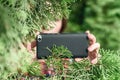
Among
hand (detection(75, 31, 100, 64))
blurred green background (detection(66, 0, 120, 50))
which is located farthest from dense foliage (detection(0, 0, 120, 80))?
blurred green background (detection(66, 0, 120, 50))

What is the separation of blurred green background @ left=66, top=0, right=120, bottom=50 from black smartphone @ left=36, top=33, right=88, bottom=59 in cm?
292

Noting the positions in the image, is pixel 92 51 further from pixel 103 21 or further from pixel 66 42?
pixel 103 21

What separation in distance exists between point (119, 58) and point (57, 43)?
Answer: 0.20 m

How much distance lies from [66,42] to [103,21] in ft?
10.3

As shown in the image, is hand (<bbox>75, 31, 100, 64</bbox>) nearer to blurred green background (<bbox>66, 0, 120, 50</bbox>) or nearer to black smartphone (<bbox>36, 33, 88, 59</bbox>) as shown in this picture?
black smartphone (<bbox>36, 33, 88, 59</bbox>)

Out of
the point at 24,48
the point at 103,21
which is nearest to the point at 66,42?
the point at 24,48

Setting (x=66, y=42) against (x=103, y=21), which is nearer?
(x=66, y=42)

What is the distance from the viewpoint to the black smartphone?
50.4 inches

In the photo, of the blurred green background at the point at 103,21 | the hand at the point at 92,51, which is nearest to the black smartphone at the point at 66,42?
the hand at the point at 92,51

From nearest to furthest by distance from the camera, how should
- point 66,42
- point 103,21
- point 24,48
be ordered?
point 24,48 < point 66,42 < point 103,21

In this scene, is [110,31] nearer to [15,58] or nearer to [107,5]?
[107,5]

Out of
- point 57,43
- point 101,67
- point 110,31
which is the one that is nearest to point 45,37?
point 57,43

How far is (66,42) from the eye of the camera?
1.30 metres

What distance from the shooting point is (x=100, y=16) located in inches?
174
